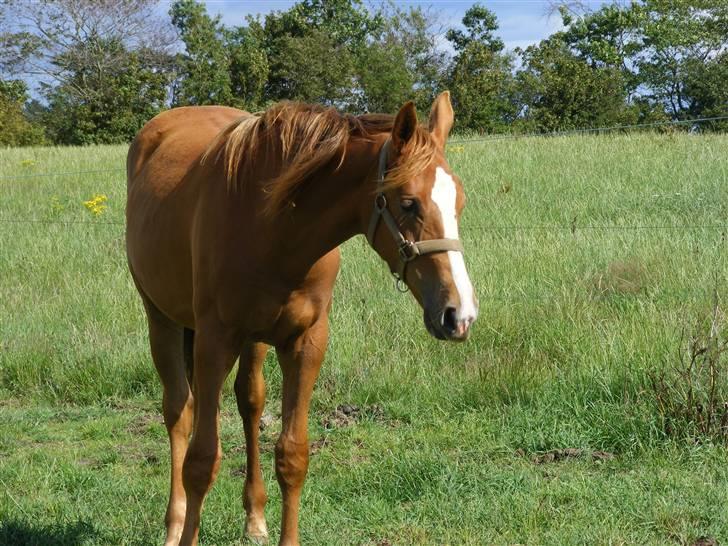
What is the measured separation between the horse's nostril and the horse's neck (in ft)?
1.96

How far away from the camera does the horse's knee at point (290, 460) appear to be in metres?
3.48

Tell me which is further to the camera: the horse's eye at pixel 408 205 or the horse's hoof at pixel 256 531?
the horse's hoof at pixel 256 531

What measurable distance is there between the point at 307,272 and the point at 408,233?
0.67 metres

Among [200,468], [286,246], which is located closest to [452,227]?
[286,246]

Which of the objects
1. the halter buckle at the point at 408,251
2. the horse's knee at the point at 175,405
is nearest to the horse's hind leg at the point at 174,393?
the horse's knee at the point at 175,405

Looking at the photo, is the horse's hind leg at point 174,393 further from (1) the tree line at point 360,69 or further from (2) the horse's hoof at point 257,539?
(1) the tree line at point 360,69

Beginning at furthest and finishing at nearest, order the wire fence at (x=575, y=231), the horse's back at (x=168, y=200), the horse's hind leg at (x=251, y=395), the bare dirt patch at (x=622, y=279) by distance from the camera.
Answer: the bare dirt patch at (x=622, y=279) → the wire fence at (x=575, y=231) → the horse's hind leg at (x=251, y=395) → the horse's back at (x=168, y=200)

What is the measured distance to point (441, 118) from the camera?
3.02 m

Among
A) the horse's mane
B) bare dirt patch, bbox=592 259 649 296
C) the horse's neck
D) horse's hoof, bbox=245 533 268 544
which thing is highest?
the horse's mane

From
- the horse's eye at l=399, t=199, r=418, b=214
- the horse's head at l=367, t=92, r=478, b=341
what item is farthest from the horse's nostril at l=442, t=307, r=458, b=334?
the horse's eye at l=399, t=199, r=418, b=214

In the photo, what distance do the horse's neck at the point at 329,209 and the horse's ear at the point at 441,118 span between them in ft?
0.73

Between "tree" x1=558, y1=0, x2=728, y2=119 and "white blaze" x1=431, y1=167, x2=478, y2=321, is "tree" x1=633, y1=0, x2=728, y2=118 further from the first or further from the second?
"white blaze" x1=431, y1=167, x2=478, y2=321

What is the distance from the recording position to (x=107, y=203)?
11352 millimetres

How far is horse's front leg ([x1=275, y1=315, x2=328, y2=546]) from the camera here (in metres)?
3.45
